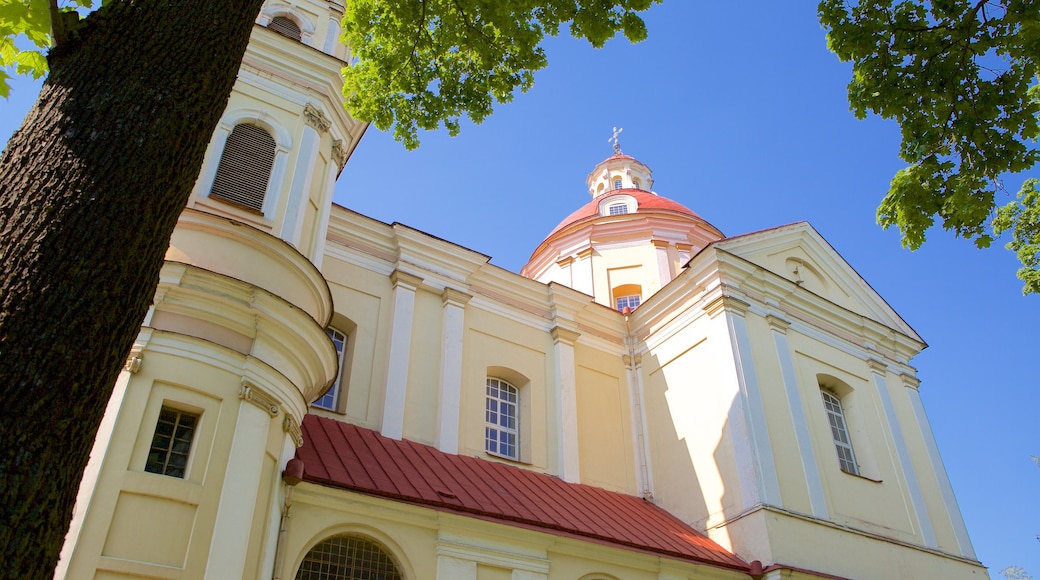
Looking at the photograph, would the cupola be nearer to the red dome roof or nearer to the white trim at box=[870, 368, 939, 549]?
the red dome roof

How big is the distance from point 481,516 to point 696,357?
254 inches

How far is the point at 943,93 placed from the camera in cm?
766

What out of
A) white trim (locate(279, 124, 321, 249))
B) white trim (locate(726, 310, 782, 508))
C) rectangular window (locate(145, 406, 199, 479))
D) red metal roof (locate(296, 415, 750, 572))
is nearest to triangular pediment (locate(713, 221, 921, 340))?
white trim (locate(726, 310, 782, 508))

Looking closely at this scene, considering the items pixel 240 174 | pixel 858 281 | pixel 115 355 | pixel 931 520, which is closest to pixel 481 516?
pixel 240 174

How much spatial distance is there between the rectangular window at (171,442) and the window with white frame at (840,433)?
12047mm

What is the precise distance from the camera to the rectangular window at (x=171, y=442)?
7.89m

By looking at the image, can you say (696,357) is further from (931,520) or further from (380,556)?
(380,556)

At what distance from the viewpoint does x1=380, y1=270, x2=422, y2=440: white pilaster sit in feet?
41.8

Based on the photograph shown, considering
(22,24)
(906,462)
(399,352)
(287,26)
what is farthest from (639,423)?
(22,24)

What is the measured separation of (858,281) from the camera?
18766 mm

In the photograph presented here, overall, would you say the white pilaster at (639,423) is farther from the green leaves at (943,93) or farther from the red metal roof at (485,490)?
the green leaves at (943,93)

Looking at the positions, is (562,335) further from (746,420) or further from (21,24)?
(21,24)

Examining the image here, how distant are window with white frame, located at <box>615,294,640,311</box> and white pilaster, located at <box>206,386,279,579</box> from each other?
13386 millimetres

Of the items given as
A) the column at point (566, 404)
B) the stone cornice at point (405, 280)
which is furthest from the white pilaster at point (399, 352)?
the column at point (566, 404)
